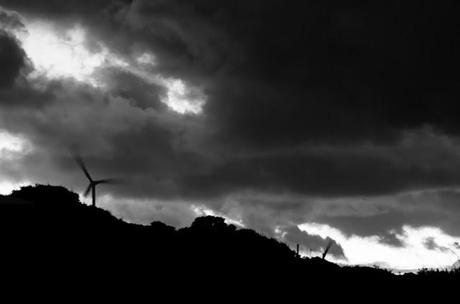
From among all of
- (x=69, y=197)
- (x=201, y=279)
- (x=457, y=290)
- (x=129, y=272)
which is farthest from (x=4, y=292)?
(x=69, y=197)

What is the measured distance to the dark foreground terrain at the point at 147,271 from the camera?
31562 mm

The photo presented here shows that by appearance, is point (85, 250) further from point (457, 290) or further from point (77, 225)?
point (457, 290)

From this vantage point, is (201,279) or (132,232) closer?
(201,279)

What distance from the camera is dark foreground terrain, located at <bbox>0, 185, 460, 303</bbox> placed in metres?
31.6

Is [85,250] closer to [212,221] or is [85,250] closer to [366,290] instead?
[366,290]

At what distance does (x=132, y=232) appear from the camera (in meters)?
50.1

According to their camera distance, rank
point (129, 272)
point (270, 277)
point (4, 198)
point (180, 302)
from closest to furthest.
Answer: point (180, 302)
point (129, 272)
point (270, 277)
point (4, 198)

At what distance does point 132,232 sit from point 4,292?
22.1m

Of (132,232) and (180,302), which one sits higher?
(132,232)

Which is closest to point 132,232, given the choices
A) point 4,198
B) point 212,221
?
point 4,198

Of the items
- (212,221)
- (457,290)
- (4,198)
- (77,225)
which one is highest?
(212,221)

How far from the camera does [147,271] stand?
3509 centimetres

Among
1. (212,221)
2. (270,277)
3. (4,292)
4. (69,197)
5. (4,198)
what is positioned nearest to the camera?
(4,292)

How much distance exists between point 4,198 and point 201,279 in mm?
20586
